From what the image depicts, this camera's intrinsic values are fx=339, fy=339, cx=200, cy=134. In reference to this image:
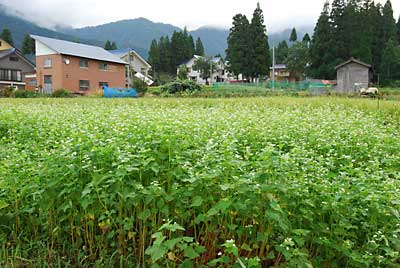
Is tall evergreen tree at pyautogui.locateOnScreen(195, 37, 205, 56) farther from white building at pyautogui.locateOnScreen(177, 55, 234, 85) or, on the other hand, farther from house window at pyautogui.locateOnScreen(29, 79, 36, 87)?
house window at pyautogui.locateOnScreen(29, 79, 36, 87)

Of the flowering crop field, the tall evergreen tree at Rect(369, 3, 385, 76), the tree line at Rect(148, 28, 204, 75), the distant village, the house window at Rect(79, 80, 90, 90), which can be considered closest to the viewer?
the flowering crop field

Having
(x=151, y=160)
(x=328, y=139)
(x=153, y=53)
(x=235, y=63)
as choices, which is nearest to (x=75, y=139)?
(x=151, y=160)

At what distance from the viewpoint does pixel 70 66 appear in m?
27.0

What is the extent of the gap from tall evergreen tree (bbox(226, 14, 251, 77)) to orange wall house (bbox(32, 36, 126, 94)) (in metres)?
11.0

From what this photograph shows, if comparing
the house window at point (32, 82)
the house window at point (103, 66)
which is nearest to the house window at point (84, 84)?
the house window at point (103, 66)

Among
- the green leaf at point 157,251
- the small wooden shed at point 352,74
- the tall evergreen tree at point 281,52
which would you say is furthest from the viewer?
the tall evergreen tree at point 281,52

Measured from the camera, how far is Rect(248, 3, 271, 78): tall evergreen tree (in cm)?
3152

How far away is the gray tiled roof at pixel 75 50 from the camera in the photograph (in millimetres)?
26828

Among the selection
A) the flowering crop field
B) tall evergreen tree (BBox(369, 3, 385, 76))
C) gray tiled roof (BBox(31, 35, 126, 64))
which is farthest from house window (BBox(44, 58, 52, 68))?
tall evergreen tree (BBox(369, 3, 385, 76))

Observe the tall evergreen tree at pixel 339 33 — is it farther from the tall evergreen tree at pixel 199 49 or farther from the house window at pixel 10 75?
the house window at pixel 10 75

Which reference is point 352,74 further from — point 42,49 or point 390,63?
point 42,49

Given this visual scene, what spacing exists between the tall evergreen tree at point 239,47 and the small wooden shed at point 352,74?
9.31m

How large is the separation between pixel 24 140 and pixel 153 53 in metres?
45.2

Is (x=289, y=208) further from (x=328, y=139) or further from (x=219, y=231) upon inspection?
(x=328, y=139)
